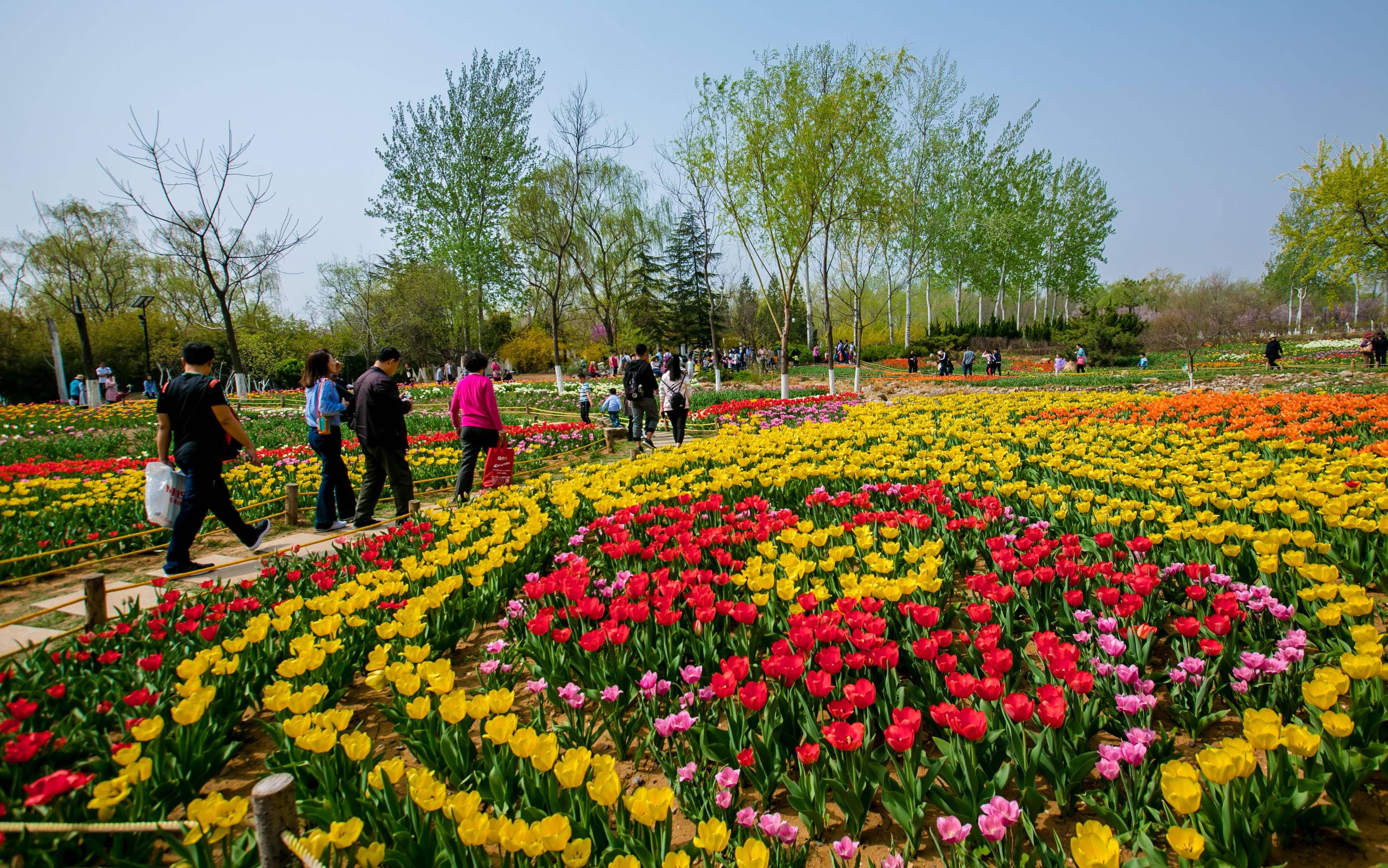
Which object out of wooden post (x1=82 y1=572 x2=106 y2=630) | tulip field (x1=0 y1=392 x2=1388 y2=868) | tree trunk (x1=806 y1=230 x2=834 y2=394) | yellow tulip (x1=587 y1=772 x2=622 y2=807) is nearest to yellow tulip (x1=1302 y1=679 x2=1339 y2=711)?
tulip field (x1=0 y1=392 x2=1388 y2=868)

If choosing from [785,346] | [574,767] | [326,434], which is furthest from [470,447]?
[785,346]

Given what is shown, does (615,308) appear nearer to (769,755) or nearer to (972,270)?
(972,270)

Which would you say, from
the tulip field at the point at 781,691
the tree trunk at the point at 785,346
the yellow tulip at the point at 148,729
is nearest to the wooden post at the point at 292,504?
the tulip field at the point at 781,691

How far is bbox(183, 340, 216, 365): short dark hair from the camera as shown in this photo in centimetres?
468

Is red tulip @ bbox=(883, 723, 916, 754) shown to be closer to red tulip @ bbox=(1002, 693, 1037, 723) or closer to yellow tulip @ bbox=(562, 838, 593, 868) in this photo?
red tulip @ bbox=(1002, 693, 1037, 723)

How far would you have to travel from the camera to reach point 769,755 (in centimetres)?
203

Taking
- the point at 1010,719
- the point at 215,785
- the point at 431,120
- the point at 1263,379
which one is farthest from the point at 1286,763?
the point at 431,120

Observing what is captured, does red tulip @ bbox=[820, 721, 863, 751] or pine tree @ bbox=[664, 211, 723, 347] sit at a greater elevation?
pine tree @ bbox=[664, 211, 723, 347]

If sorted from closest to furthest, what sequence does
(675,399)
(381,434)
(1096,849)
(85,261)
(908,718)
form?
(1096,849), (908,718), (381,434), (675,399), (85,261)

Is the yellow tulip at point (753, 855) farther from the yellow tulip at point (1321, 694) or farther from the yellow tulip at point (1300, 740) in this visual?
the yellow tulip at point (1321, 694)

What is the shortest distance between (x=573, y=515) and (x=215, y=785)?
269 centimetres

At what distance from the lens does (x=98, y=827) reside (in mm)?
1706

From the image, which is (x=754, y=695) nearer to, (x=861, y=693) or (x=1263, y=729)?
(x=861, y=693)

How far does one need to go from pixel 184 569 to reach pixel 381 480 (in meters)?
1.78
